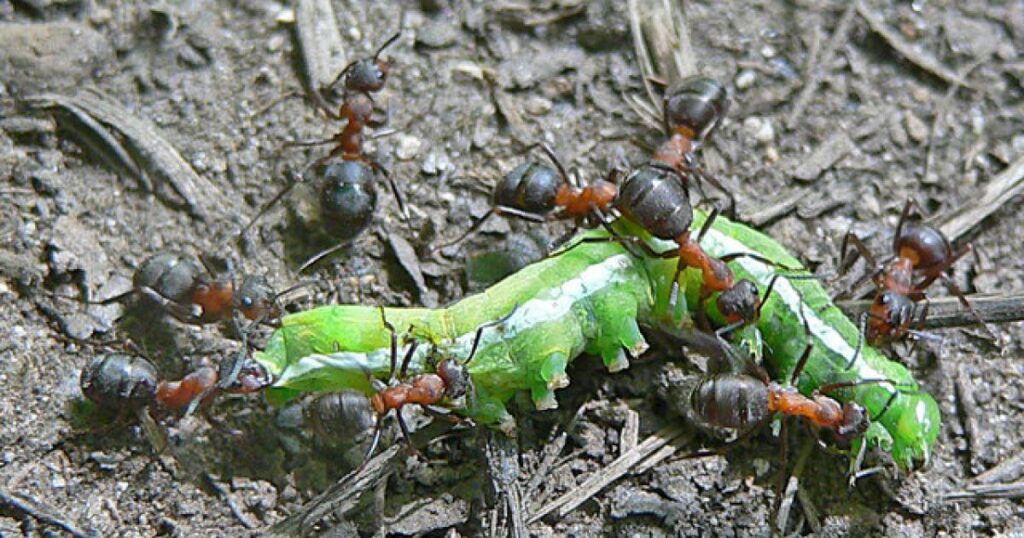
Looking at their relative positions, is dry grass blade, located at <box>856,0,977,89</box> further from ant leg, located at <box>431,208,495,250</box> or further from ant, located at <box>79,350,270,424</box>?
ant, located at <box>79,350,270,424</box>

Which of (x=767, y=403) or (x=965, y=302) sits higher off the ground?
(x=767, y=403)

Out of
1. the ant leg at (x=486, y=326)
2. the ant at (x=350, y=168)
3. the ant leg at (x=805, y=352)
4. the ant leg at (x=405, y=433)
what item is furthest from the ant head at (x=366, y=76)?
the ant leg at (x=805, y=352)

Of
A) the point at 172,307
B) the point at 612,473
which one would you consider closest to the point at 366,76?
the point at 172,307

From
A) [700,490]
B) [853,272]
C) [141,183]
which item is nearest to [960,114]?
[853,272]

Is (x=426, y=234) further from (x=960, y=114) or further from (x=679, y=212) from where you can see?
(x=960, y=114)

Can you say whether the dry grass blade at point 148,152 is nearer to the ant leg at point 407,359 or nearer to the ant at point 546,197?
the ant at point 546,197

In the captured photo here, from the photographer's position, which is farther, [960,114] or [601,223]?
[960,114]

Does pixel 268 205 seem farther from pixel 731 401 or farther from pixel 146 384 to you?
pixel 731 401

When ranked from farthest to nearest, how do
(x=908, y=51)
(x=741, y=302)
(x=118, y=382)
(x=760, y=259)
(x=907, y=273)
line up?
(x=908, y=51) → (x=907, y=273) → (x=760, y=259) → (x=741, y=302) → (x=118, y=382)
